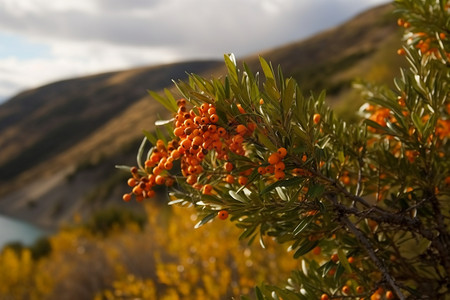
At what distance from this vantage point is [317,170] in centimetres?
101

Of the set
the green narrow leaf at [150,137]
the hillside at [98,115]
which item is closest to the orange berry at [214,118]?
the green narrow leaf at [150,137]

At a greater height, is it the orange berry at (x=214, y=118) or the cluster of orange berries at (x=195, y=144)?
the orange berry at (x=214, y=118)

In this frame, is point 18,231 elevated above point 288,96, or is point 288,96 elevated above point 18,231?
point 288,96

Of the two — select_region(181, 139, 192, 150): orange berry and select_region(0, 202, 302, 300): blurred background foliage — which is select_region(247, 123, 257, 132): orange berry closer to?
select_region(181, 139, 192, 150): orange berry

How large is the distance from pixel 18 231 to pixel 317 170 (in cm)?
3206

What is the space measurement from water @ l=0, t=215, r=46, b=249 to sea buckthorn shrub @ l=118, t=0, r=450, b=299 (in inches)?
1000

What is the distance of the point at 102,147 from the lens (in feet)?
177

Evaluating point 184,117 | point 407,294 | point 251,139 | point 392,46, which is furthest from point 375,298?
point 392,46

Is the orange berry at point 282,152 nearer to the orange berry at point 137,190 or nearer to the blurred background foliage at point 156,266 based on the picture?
the orange berry at point 137,190

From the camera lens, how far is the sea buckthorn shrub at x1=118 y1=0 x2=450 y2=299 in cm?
97

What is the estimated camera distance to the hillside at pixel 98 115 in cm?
3088

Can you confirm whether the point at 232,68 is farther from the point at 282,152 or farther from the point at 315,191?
the point at 315,191

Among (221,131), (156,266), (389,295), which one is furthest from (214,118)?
(156,266)

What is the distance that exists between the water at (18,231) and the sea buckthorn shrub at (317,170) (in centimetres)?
2539
